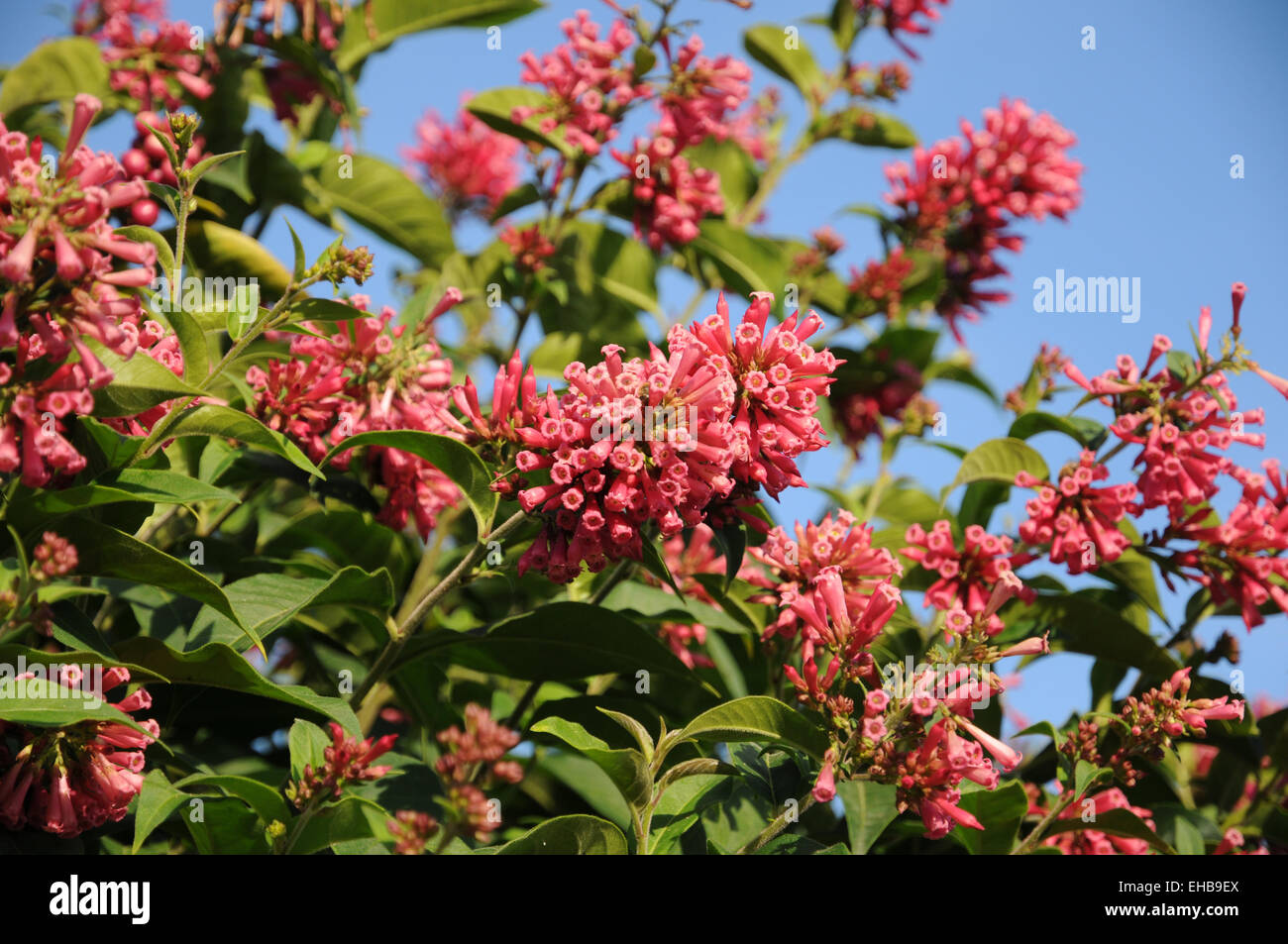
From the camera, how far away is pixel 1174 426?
409cm

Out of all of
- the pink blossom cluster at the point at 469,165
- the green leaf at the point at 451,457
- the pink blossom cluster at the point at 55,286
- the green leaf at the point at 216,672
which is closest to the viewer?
the pink blossom cluster at the point at 55,286

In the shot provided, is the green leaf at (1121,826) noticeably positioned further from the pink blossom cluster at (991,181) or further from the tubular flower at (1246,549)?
the pink blossom cluster at (991,181)

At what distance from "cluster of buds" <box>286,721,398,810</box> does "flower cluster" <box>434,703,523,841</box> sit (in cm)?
22

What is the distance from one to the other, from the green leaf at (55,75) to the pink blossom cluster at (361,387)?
2.26 m

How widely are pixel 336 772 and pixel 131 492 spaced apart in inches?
36.3

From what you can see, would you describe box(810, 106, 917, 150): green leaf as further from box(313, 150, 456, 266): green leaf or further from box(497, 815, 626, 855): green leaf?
box(497, 815, 626, 855): green leaf

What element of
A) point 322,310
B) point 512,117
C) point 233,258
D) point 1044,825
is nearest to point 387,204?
point 512,117

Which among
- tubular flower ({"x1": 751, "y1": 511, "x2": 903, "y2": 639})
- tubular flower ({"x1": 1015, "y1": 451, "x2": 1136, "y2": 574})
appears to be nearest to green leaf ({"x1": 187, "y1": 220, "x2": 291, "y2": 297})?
tubular flower ({"x1": 751, "y1": 511, "x2": 903, "y2": 639})

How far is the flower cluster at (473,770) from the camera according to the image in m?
3.00

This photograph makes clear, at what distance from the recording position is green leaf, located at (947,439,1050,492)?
4.20 meters

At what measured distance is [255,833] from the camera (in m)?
3.29

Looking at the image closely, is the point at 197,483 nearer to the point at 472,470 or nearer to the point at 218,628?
the point at 218,628

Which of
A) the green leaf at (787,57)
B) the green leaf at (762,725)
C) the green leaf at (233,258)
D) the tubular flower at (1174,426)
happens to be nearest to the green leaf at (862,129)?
the green leaf at (787,57)
